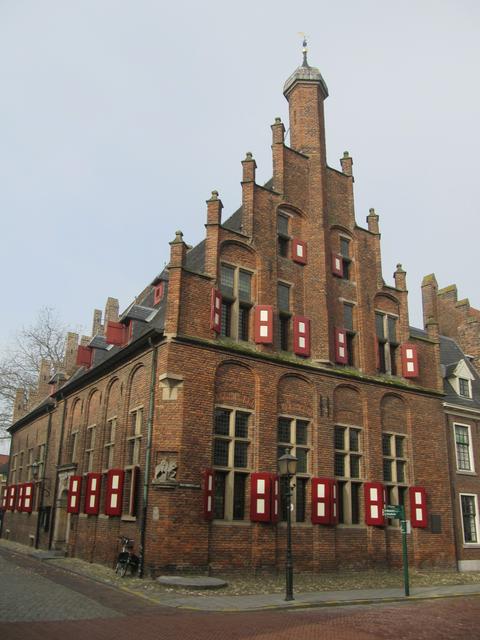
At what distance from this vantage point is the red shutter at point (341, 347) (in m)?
20.8

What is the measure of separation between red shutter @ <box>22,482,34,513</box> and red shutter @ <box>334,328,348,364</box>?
17994 mm

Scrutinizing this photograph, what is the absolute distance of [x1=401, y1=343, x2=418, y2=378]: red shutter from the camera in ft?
74.3

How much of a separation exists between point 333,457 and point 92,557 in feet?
29.5

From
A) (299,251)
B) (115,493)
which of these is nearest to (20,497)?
(115,493)

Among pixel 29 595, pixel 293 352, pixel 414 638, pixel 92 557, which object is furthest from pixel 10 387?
pixel 414 638

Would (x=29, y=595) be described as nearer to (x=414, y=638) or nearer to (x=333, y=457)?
(x=414, y=638)

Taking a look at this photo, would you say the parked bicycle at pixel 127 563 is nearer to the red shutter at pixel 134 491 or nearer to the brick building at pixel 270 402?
the brick building at pixel 270 402

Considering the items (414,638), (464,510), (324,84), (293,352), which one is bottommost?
(414,638)

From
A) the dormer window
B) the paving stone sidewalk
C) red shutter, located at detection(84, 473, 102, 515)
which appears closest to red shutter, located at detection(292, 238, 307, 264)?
the dormer window

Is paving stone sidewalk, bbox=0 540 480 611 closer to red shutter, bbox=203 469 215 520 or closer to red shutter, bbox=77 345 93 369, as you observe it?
red shutter, bbox=203 469 215 520

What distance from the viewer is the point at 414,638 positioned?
31.9ft

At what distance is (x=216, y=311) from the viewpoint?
18047 mm

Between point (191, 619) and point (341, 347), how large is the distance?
12.1 metres

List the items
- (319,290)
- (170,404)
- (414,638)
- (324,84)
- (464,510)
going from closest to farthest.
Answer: (414,638), (170,404), (319,290), (464,510), (324,84)
